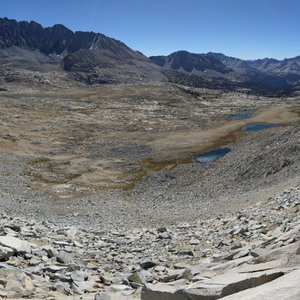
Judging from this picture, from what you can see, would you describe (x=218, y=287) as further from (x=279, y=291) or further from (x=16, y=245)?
(x=16, y=245)

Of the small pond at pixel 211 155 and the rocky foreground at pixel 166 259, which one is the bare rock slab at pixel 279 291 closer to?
the rocky foreground at pixel 166 259

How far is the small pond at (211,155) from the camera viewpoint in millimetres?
75162

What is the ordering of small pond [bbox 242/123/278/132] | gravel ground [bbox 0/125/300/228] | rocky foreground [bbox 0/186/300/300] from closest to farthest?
rocky foreground [bbox 0/186/300/300]
gravel ground [bbox 0/125/300/228]
small pond [bbox 242/123/278/132]

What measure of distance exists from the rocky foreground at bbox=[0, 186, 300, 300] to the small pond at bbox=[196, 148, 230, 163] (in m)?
41.6

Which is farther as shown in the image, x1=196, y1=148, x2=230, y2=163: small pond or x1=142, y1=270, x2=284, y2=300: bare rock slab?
x1=196, y1=148, x2=230, y2=163: small pond

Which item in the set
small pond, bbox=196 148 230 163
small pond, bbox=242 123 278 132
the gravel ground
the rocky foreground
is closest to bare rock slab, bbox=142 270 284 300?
the rocky foreground

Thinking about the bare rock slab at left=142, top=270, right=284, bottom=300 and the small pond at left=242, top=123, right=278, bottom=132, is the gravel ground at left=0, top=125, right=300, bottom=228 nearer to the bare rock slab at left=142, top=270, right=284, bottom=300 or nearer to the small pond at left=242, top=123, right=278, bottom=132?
the bare rock slab at left=142, top=270, right=284, bottom=300

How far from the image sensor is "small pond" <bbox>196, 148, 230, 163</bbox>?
2959 inches

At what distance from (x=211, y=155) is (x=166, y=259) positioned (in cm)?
5681

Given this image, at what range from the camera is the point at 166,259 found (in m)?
23.2

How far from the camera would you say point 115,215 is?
40500 mm

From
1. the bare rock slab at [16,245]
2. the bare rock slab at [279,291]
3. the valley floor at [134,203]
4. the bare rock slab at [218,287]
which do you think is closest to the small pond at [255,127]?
the valley floor at [134,203]

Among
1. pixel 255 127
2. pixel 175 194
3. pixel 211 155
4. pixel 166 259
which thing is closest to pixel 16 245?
pixel 166 259

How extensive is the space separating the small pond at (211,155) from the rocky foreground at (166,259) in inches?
1636
